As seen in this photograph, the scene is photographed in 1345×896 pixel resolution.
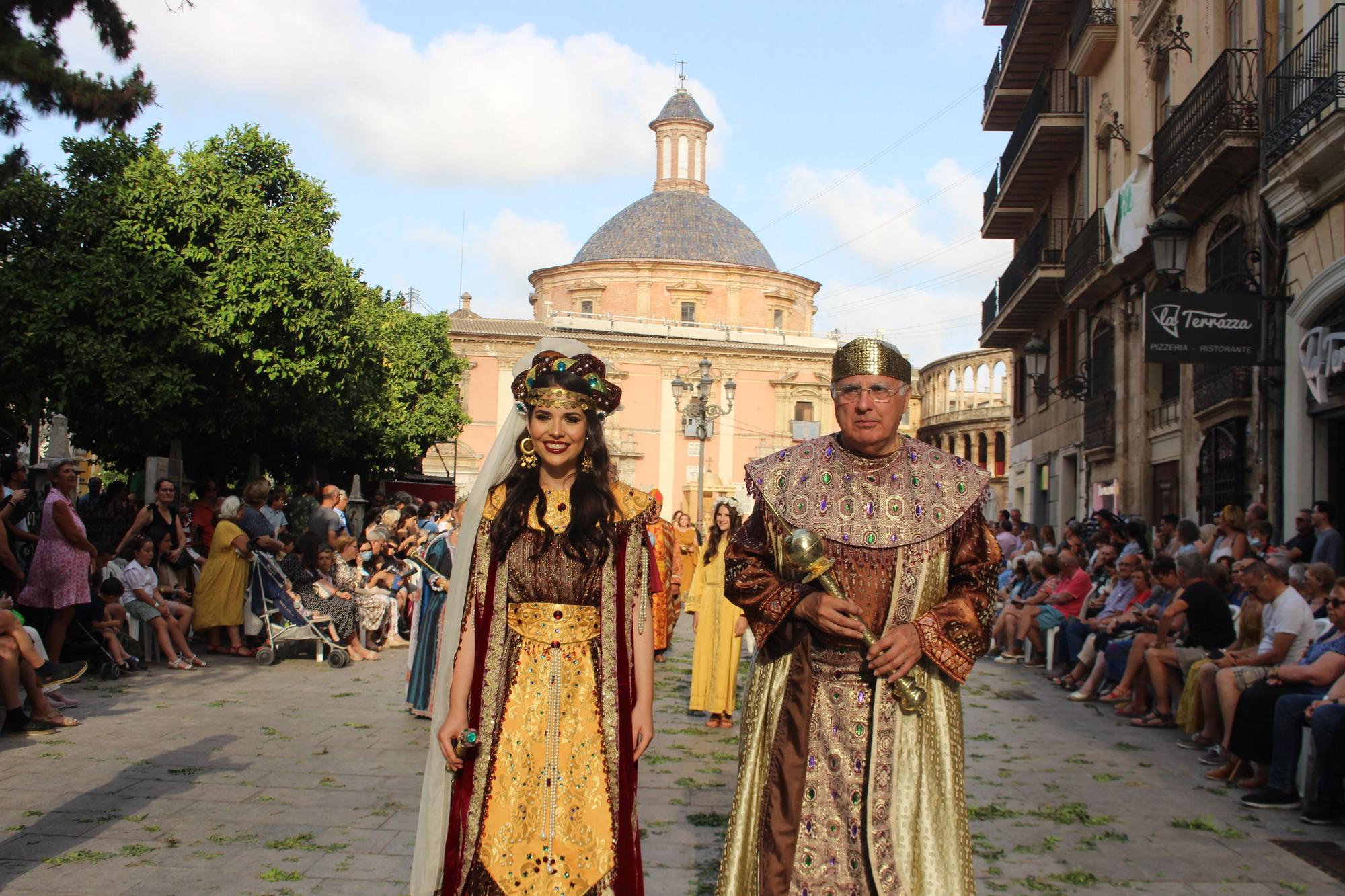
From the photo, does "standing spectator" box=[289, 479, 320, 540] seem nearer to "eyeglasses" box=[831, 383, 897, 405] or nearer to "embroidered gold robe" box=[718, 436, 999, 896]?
"embroidered gold robe" box=[718, 436, 999, 896]

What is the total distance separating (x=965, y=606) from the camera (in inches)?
152

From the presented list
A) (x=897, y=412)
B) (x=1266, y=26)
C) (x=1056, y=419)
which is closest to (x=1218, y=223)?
(x=1266, y=26)

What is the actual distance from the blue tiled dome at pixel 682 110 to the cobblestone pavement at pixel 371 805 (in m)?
63.4

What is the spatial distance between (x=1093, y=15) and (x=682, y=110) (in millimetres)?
51499

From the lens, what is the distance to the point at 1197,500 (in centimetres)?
1652

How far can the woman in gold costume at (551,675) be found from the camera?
162 inches

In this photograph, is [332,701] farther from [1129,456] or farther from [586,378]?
[1129,456]

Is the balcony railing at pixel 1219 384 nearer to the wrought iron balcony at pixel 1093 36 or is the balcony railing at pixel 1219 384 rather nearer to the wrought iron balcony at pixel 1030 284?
the wrought iron balcony at pixel 1093 36

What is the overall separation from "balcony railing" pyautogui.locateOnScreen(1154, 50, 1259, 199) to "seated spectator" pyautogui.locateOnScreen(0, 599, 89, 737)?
12375mm

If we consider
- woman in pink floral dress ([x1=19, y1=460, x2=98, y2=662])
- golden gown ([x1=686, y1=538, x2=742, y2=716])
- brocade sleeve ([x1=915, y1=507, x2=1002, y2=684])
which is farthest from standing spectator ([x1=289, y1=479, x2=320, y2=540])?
brocade sleeve ([x1=915, y1=507, x2=1002, y2=684])

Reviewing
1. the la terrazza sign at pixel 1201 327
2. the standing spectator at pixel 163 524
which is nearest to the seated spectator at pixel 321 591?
the standing spectator at pixel 163 524

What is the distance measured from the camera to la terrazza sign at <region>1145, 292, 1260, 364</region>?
12.1m

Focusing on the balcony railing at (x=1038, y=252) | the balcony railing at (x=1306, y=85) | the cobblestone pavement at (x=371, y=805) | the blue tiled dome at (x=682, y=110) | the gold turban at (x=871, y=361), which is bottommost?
the cobblestone pavement at (x=371, y=805)

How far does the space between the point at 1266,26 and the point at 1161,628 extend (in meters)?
7.17
